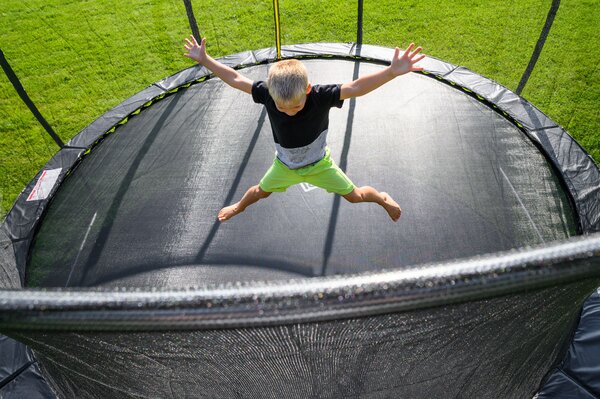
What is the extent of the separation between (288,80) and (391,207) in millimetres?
A: 926

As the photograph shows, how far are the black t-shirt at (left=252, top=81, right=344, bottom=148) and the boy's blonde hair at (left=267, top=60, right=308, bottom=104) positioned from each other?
0.16m

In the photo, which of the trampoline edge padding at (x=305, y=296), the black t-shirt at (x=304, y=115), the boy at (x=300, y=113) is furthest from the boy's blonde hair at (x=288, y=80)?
the trampoline edge padding at (x=305, y=296)

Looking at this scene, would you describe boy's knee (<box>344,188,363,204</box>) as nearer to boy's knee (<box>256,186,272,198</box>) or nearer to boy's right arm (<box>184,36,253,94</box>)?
boy's knee (<box>256,186,272,198</box>)

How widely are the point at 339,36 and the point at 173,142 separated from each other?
6.34ft

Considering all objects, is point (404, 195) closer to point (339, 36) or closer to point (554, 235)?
point (554, 235)

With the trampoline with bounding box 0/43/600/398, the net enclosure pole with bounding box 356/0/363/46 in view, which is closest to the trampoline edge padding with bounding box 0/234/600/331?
the trampoline with bounding box 0/43/600/398

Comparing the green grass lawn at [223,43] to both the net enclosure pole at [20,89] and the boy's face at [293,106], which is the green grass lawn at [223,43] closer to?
the net enclosure pole at [20,89]

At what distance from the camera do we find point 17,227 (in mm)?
2418

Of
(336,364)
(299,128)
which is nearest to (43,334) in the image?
(336,364)

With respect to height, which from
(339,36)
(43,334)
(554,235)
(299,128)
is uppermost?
(339,36)

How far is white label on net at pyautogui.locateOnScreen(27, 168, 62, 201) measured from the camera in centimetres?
254

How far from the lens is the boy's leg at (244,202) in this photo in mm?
2174

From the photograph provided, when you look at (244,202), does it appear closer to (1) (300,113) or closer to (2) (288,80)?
(1) (300,113)

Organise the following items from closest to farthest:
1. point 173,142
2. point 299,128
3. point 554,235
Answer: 1. point 299,128
2. point 554,235
3. point 173,142
